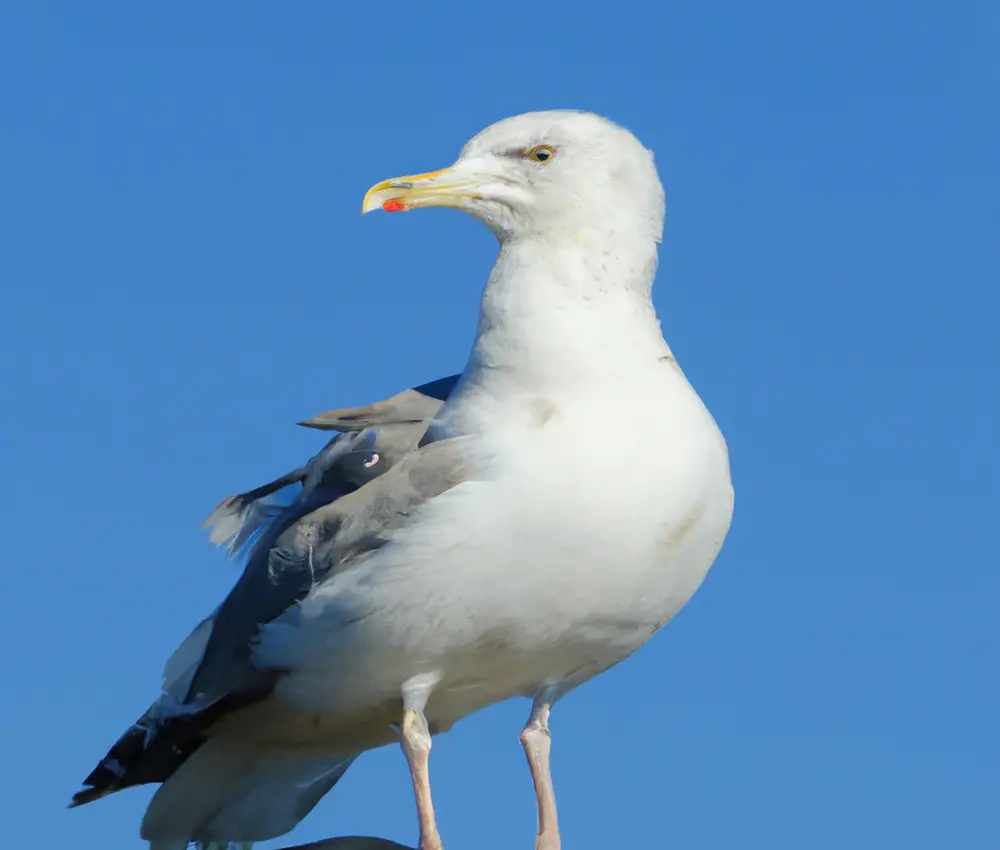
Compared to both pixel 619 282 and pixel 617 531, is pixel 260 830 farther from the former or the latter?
pixel 619 282

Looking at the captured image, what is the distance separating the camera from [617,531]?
7473 mm

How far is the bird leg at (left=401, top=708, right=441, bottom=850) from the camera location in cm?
771

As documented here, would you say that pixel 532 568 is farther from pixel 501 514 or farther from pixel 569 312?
pixel 569 312

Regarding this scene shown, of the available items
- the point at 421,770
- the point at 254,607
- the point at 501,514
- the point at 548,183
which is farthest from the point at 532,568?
the point at 548,183

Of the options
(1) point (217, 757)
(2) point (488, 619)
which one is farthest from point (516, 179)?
(1) point (217, 757)

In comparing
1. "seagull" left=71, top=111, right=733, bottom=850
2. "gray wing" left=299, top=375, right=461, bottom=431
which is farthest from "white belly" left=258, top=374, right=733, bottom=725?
"gray wing" left=299, top=375, right=461, bottom=431

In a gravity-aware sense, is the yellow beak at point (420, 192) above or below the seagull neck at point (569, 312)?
above

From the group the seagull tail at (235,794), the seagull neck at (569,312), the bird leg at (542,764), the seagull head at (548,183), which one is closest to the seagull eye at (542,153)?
the seagull head at (548,183)

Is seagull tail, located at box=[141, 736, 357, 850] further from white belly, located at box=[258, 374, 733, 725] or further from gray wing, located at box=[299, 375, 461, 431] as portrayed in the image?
gray wing, located at box=[299, 375, 461, 431]

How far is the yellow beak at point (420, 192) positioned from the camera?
814 centimetres

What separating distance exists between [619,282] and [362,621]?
6.23 ft

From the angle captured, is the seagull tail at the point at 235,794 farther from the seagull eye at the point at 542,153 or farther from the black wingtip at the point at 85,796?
the seagull eye at the point at 542,153

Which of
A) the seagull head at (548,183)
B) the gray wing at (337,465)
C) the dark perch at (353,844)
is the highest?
the seagull head at (548,183)

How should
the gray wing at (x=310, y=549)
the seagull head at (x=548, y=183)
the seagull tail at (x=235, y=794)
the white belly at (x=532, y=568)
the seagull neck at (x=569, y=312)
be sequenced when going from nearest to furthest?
the white belly at (x=532, y=568), the gray wing at (x=310, y=549), the seagull neck at (x=569, y=312), the seagull head at (x=548, y=183), the seagull tail at (x=235, y=794)
